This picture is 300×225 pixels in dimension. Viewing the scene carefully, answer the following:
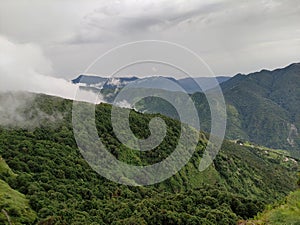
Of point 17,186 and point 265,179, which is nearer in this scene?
point 17,186

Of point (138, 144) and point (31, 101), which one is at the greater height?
point (31, 101)

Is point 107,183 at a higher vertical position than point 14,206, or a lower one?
lower

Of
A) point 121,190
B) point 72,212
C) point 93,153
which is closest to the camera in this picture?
point 72,212

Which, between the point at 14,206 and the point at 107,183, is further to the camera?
the point at 107,183

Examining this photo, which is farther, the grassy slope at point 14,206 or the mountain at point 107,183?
the mountain at point 107,183

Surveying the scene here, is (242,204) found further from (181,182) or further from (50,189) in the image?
(181,182)

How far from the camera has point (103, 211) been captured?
75.4m

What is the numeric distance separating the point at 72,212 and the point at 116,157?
68013mm

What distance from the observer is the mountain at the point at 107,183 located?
63250mm

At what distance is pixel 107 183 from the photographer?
381 feet

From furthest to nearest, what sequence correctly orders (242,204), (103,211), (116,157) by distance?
(116,157)
(103,211)
(242,204)

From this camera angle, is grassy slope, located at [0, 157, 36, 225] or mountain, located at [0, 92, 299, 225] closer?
grassy slope, located at [0, 157, 36, 225]

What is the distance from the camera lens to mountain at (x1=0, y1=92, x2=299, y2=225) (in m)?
63.2

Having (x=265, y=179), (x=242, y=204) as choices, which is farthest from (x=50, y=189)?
(x=265, y=179)
